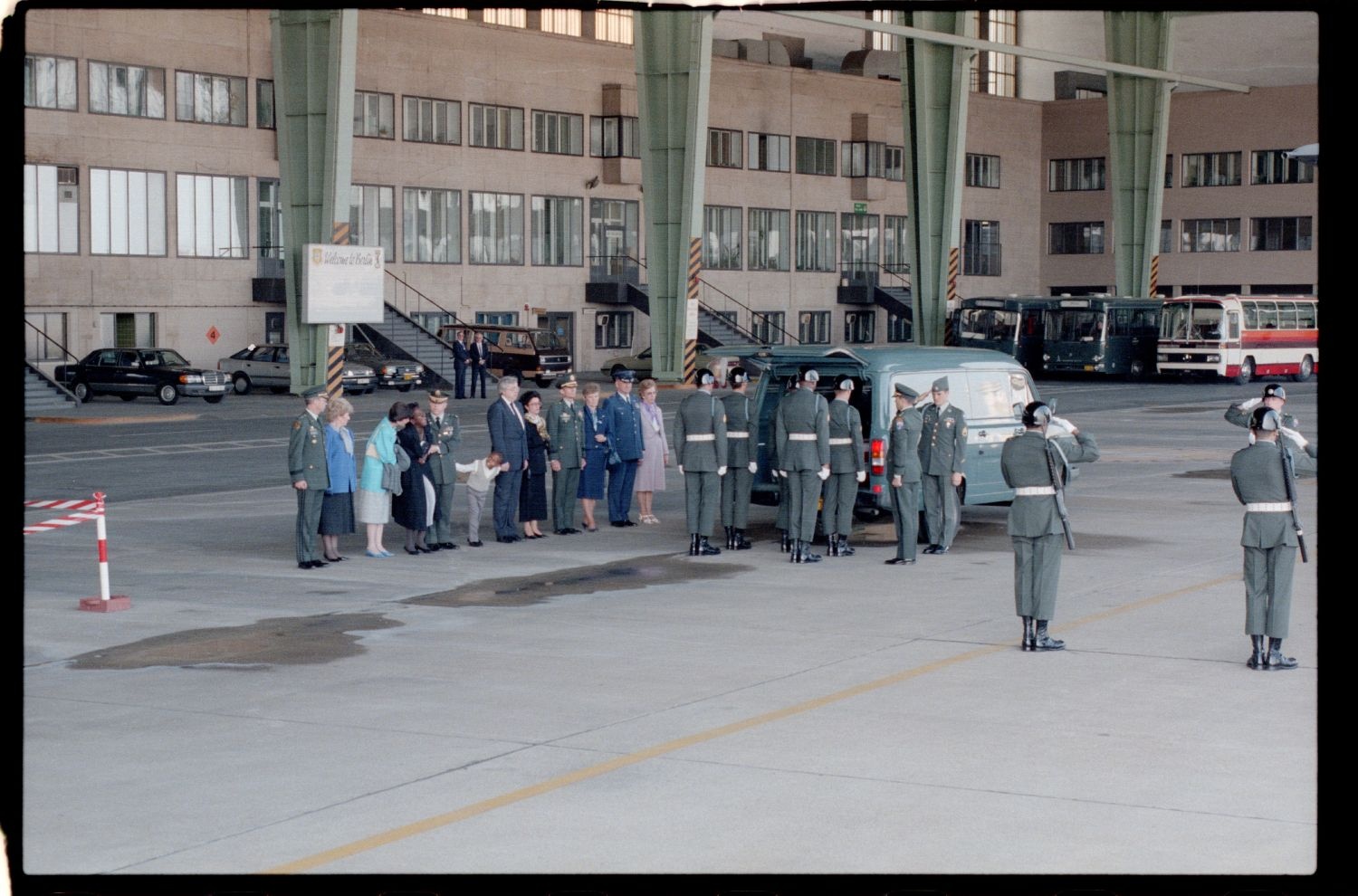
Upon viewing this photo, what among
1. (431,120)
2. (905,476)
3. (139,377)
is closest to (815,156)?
(431,120)

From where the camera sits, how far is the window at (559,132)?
2746 inches

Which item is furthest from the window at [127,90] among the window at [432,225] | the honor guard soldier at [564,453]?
the honor guard soldier at [564,453]

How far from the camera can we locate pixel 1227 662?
1231cm

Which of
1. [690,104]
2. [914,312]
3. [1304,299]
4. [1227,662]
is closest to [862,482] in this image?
[1227,662]

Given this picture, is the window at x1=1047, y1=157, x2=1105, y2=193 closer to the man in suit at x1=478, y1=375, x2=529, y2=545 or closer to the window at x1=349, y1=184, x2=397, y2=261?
the window at x1=349, y1=184, x2=397, y2=261

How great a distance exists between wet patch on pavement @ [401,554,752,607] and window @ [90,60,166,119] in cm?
4342

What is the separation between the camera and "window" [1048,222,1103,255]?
93.2 metres

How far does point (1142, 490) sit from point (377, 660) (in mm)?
14969

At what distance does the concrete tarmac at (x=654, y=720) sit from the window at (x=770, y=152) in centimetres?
6142

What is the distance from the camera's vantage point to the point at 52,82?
2148 inches

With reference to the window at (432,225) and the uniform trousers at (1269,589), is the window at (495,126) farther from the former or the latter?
the uniform trousers at (1269,589)

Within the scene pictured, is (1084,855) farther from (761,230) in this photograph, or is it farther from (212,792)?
(761,230)

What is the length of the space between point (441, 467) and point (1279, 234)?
77.5 m
